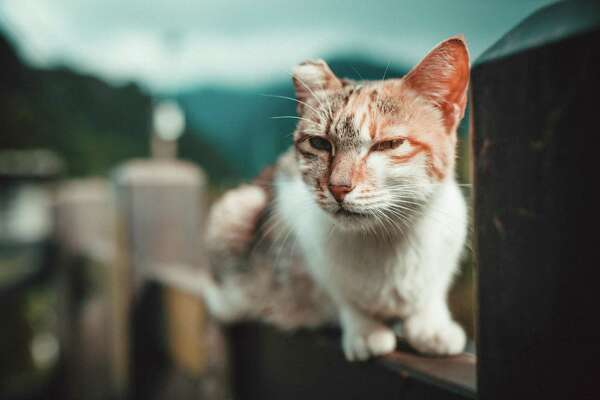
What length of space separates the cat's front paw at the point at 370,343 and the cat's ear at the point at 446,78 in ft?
1.23

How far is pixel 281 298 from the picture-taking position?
106cm

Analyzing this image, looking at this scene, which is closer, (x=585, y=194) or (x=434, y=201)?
(x=585, y=194)

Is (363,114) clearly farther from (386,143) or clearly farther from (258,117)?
(258,117)

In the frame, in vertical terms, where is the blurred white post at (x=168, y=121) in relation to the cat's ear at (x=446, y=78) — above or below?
above

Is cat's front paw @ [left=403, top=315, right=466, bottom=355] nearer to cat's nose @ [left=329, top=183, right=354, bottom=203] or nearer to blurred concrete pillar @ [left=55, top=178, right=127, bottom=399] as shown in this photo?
cat's nose @ [left=329, top=183, right=354, bottom=203]

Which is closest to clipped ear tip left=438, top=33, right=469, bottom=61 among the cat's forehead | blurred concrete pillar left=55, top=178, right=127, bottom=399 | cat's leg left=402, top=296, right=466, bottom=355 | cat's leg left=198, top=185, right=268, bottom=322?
the cat's forehead

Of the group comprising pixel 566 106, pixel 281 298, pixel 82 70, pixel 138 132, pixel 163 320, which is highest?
pixel 82 70

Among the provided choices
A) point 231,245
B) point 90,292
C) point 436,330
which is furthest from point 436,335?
point 90,292

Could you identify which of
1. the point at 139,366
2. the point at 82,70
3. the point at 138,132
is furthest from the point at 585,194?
the point at 82,70

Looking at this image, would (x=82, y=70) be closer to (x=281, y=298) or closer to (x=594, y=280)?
(x=281, y=298)

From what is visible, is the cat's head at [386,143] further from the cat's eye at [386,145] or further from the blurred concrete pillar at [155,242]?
the blurred concrete pillar at [155,242]

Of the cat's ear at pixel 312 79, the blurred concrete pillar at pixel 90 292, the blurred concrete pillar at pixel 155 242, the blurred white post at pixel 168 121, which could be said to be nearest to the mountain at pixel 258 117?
the cat's ear at pixel 312 79

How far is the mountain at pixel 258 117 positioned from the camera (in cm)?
58

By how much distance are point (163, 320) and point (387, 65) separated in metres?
1.41
